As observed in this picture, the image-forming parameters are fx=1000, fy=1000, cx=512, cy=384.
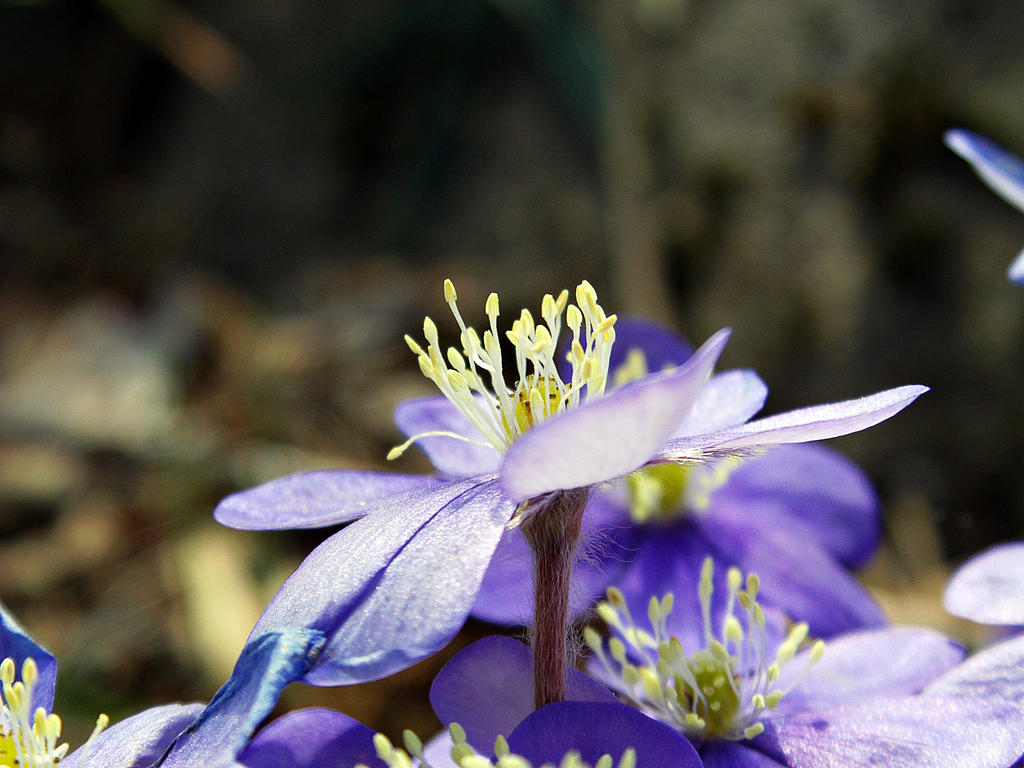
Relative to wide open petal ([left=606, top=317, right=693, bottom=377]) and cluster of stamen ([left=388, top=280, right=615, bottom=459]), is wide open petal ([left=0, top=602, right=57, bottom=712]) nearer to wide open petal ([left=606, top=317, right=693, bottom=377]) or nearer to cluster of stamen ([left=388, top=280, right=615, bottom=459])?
cluster of stamen ([left=388, top=280, right=615, bottom=459])

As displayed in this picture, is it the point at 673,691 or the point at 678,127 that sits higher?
the point at 678,127

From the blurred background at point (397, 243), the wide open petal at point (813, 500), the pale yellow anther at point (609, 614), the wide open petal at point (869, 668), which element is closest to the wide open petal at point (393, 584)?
the pale yellow anther at point (609, 614)

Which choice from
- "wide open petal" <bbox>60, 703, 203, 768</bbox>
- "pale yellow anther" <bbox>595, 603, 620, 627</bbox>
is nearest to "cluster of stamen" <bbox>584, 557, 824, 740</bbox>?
"pale yellow anther" <bbox>595, 603, 620, 627</bbox>

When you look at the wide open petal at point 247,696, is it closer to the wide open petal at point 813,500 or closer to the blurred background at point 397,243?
the wide open petal at point 813,500

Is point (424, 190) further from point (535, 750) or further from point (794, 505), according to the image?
point (535, 750)

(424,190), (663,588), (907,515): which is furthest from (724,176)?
(663,588)

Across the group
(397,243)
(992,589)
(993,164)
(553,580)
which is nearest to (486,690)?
(553,580)
